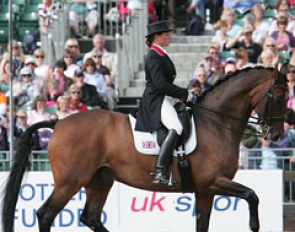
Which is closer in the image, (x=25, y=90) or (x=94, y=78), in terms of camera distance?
(x=94, y=78)

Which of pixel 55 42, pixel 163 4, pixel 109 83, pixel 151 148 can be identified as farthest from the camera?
pixel 163 4

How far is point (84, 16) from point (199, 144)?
953 cm

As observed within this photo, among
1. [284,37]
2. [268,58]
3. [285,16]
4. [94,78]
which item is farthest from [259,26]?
[94,78]

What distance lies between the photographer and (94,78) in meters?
21.1

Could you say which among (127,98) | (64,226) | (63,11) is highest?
(63,11)

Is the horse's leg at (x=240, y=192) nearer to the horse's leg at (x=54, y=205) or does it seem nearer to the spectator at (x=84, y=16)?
the horse's leg at (x=54, y=205)

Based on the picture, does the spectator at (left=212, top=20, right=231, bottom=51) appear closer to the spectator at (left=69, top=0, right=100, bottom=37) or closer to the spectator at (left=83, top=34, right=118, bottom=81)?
the spectator at (left=83, top=34, right=118, bottom=81)

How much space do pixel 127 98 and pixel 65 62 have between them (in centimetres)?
137

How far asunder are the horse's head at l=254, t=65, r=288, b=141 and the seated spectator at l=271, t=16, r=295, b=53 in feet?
22.6

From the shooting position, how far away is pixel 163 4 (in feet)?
86.0

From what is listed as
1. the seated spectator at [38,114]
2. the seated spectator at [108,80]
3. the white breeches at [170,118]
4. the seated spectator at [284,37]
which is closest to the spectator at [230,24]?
the seated spectator at [284,37]

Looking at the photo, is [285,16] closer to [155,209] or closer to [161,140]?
[155,209]

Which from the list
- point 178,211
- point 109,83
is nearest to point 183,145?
point 178,211

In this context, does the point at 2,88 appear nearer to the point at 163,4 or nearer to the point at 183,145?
the point at 163,4
